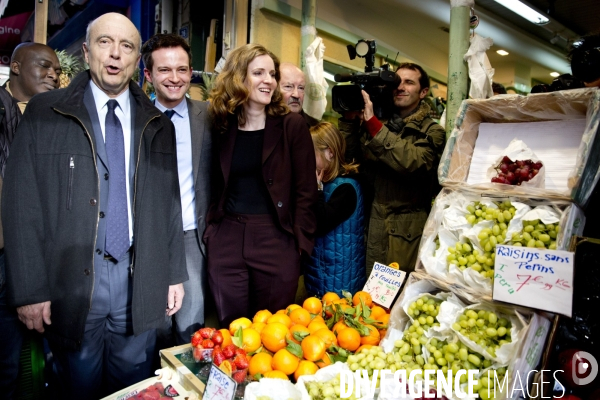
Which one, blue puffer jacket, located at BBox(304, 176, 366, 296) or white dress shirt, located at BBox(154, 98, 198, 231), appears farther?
blue puffer jacket, located at BBox(304, 176, 366, 296)

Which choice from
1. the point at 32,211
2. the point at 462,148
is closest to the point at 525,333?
the point at 462,148

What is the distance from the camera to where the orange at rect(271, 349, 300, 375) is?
4.07 feet

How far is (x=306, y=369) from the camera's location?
4.01 feet

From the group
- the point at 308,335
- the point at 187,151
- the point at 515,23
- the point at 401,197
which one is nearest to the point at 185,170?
the point at 187,151

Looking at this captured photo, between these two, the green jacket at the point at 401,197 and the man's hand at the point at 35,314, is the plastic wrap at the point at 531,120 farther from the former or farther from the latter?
the man's hand at the point at 35,314

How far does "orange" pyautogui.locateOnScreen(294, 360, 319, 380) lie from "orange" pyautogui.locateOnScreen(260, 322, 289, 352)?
107 millimetres

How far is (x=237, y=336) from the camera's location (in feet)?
4.48

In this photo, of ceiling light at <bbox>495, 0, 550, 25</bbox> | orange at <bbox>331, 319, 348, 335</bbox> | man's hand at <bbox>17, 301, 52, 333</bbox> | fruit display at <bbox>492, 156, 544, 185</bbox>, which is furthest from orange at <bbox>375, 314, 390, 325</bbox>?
ceiling light at <bbox>495, 0, 550, 25</bbox>

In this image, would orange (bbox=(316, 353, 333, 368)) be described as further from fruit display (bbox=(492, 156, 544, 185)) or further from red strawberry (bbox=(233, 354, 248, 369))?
fruit display (bbox=(492, 156, 544, 185))

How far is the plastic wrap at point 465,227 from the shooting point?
1.11 metres

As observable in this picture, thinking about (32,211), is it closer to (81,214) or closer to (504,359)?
(81,214)

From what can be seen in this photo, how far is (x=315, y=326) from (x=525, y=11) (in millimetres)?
5530

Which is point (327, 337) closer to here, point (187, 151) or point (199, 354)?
point (199, 354)

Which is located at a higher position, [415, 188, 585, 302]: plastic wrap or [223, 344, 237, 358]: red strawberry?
[415, 188, 585, 302]: plastic wrap
